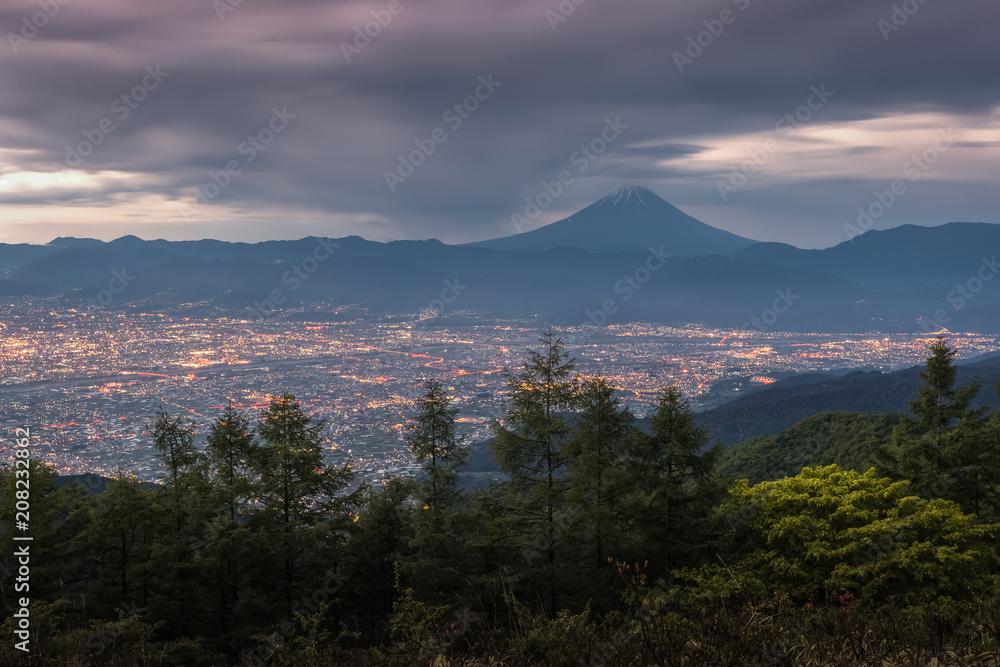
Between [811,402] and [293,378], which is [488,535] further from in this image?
[293,378]

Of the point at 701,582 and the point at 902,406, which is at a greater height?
the point at 701,582

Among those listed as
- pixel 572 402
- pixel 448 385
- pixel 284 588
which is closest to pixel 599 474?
pixel 572 402

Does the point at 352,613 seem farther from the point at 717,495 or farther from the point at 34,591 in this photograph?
the point at 717,495

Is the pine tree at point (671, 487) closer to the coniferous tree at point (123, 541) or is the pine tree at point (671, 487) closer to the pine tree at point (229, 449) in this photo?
the pine tree at point (229, 449)

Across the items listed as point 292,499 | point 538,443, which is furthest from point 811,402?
point 292,499

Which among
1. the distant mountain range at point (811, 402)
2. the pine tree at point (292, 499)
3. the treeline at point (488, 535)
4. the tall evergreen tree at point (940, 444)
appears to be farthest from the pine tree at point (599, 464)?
the distant mountain range at point (811, 402)

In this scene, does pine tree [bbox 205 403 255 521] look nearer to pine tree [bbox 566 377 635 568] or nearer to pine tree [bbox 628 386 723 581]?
pine tree [bbox 566 377 635 568]
